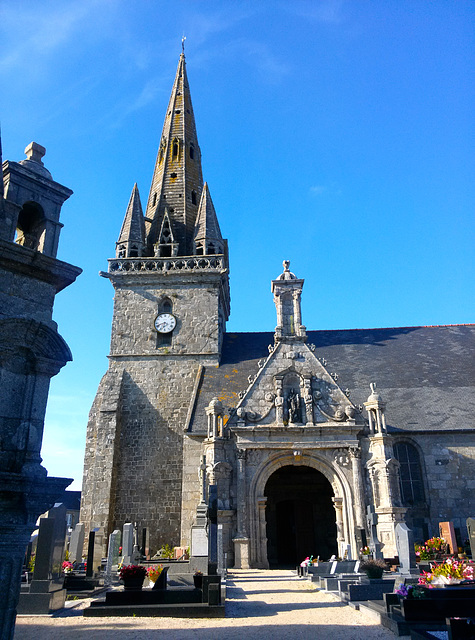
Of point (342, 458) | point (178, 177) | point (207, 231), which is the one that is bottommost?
point (342, 458)

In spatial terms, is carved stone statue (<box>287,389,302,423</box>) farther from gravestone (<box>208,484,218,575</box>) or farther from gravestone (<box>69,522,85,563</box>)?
gravestone (<box>69,522,85,563</box>)

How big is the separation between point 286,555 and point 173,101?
26488 millimetres

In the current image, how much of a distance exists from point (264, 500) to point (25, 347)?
13.4 meters

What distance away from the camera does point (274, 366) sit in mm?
19547

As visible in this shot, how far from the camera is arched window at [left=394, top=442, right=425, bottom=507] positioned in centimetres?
1889

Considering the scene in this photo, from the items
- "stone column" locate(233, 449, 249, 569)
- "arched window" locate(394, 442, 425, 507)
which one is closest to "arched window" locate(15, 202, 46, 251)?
"stone column" locate(233, 449, 249, 569)

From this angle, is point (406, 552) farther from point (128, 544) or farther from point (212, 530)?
point (128, 544)

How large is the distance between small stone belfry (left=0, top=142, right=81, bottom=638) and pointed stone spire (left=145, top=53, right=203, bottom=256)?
62.3 feet

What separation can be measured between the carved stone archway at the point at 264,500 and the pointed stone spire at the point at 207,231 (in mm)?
11476

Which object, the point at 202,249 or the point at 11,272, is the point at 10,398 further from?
the point at 202,249

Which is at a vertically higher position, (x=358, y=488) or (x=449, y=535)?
(x=358, y=488)

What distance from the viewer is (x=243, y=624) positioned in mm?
8438

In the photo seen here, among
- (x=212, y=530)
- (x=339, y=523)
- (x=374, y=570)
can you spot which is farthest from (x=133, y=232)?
(x=374, y=570)

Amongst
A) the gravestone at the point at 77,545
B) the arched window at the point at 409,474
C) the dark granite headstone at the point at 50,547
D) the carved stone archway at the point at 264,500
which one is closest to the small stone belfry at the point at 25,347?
the dark granite headstone at the point at 50,547
